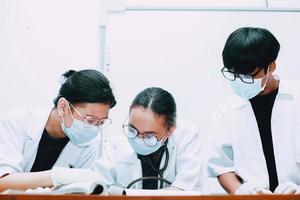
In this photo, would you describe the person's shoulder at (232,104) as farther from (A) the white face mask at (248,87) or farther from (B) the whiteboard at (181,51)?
(B) the whiteboard at (181,51)

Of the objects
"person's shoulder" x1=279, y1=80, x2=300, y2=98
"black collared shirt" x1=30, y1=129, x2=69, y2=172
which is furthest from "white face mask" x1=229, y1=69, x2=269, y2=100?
"black collared shirt" x1=30, y1=129, x2=69, y2=172

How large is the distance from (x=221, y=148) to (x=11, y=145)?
798mm

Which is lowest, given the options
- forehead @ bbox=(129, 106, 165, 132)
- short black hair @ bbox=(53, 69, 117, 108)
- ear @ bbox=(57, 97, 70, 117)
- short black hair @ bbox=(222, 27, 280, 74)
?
forehead @ bbox=(129, 106, 165, 132)

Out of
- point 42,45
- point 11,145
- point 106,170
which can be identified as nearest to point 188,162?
point 106,170

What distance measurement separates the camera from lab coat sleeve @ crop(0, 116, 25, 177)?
1.46 meters

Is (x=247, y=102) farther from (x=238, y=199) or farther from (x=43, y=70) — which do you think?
(x=43, y=70)

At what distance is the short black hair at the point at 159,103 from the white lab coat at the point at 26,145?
30 cm

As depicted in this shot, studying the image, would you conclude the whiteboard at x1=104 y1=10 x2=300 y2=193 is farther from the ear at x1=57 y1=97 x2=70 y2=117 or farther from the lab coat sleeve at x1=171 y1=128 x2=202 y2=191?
the ear at x1=57 y1=97 x2=70 y2=117

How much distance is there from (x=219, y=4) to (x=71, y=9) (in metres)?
0.81

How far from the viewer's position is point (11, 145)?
155 centimetres

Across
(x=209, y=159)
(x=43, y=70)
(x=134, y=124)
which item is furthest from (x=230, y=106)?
(x=43, y=70)

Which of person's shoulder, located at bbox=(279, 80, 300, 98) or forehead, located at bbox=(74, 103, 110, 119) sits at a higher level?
person's shoulder, located at bbox=(279, 80, 300, 98)

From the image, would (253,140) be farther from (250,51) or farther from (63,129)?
(63,129)

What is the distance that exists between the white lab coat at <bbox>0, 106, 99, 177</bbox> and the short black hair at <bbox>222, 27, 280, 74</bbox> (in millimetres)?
683
